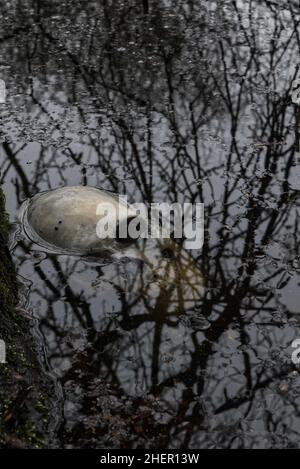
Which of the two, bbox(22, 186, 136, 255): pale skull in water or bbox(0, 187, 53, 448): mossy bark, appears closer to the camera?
bbox(0, 187, 53, 448): mossy bark

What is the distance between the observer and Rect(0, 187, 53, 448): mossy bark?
237cm

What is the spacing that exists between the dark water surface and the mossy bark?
85 millimetres

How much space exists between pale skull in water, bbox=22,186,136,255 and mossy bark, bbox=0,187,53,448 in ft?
2.03

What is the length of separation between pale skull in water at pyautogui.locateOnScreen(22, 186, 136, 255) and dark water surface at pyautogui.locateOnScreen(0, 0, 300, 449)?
0.11m

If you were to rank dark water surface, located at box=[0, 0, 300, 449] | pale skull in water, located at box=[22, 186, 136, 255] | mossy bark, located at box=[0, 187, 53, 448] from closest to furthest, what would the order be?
mossy bark, located at box=[0, 187, 53, 448] < dark water surface, located at box=[0, 0, 300, 449] < pale skull in water, located at box=[22, 186, 136, 255]

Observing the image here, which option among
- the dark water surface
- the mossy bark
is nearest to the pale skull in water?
the dark water surface

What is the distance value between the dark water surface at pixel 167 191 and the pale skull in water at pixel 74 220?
4.5 inches

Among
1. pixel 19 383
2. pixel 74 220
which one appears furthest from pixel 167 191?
pixel 19 383

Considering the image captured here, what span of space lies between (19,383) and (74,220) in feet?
4.41

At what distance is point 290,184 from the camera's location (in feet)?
13.7

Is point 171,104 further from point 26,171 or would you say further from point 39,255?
point 39,255

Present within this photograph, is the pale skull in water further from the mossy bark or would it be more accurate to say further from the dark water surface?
the mossy bark

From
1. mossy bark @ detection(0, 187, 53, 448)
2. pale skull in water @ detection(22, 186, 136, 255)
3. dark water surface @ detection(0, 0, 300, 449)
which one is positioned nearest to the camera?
mossy bark @ detection(0, 187, 53, 448)

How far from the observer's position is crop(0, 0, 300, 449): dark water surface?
2.75m
